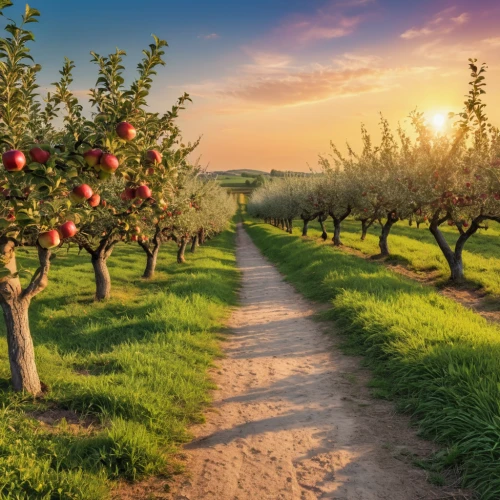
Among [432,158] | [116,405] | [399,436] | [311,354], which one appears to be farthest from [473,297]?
[116,405]

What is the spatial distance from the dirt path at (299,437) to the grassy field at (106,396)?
1.70ft

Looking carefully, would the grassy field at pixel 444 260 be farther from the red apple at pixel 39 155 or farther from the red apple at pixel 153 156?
the red apple at pixel 39 155

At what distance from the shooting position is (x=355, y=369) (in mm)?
8102

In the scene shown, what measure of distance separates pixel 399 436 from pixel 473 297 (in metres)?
11.8

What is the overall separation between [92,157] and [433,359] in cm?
635

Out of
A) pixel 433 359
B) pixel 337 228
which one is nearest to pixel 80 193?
pixel 433 359

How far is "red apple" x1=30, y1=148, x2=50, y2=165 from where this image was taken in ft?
11.7

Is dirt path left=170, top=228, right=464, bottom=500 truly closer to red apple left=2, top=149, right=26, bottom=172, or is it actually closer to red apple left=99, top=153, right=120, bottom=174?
red apple left=99, top=153, right=120, bottom=174

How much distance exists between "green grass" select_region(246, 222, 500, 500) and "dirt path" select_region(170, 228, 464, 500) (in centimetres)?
37

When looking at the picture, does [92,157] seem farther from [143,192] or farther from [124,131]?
[143,192]

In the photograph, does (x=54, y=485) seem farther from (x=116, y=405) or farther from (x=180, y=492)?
(x=116, y=405)

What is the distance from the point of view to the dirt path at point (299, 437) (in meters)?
4.60

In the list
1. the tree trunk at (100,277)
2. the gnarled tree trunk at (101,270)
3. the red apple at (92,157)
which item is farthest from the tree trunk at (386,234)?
the red apple at (92,157)

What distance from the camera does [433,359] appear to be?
278 inches
